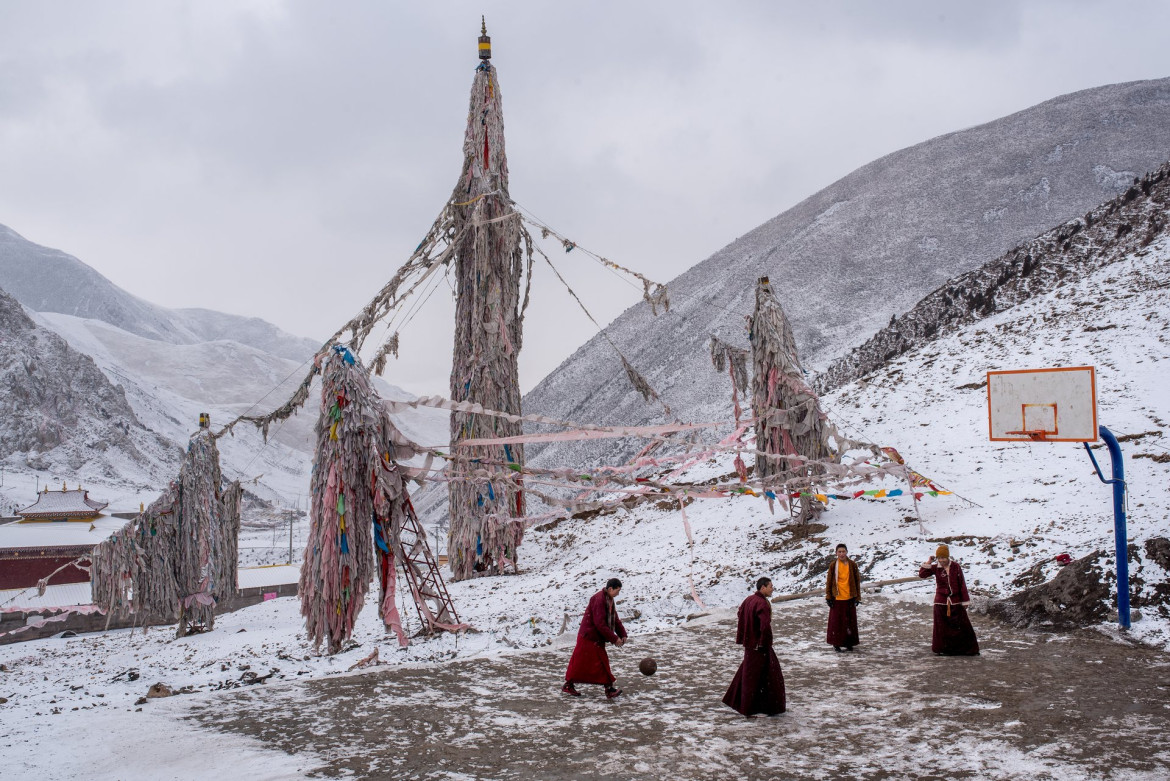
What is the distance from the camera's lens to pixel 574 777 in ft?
20.0

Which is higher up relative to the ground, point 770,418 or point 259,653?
point 770,418

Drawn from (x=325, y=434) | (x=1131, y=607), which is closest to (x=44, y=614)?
(x=325, y=434)

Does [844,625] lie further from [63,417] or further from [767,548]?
[63,417]

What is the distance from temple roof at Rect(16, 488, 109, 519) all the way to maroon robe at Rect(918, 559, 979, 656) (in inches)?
1742

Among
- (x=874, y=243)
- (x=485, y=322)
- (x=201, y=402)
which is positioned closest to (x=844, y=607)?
(x=485, y=322)

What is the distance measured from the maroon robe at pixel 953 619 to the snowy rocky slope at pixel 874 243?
1392 inches

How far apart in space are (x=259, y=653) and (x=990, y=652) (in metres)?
10.3

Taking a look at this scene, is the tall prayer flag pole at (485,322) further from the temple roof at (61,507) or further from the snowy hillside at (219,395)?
the snowy hillside at (219,395)

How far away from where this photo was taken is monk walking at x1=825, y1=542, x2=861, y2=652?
33.1ft

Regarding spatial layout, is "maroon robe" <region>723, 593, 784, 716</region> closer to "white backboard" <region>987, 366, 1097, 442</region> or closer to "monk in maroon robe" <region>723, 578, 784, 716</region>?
"monk in maroon robe" <region>723, 578, 784, 716</region>

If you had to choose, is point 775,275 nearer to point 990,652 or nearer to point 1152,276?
point 1152,276

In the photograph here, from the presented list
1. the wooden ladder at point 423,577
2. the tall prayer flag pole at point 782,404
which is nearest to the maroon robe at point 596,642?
the wooden ladder at point 423,577

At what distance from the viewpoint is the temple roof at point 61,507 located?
4112 centimetres

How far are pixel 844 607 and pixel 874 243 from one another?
63.6m
